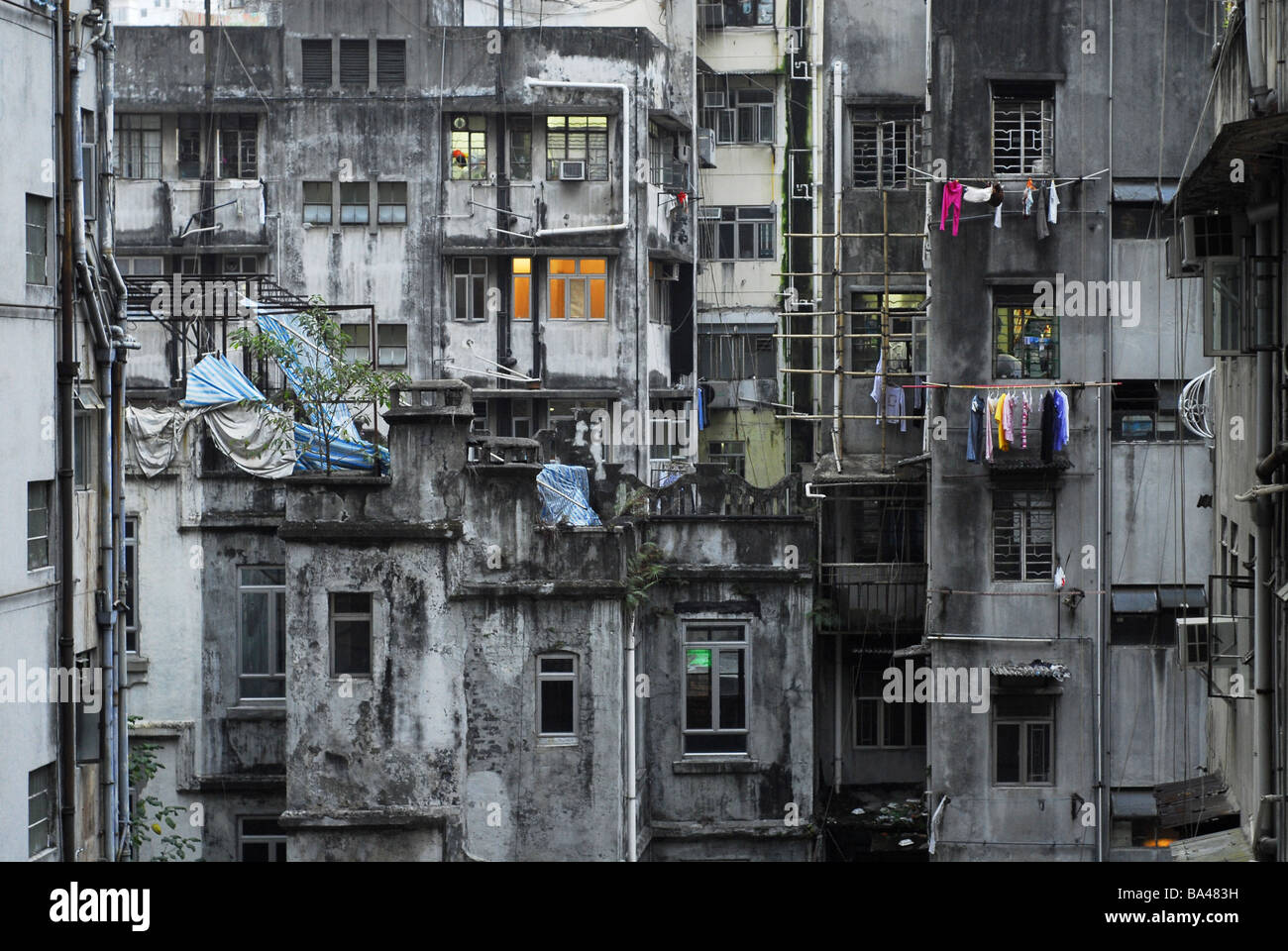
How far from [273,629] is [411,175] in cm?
1135

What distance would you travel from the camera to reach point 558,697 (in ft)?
82.8

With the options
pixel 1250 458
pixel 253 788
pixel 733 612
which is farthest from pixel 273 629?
pixel 1250 458

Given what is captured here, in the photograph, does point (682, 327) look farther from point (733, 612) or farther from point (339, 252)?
point (733, 612)

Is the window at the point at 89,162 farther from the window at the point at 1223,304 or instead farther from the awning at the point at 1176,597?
the awning at the point at 1176,597

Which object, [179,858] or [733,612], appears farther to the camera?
[733,612]

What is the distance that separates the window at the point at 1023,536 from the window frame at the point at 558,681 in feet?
24.7

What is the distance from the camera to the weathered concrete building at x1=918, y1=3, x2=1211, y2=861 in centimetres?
2806

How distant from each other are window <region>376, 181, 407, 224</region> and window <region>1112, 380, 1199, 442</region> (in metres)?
14.4

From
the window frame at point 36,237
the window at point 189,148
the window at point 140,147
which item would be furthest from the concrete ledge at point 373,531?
the window at point 140,147

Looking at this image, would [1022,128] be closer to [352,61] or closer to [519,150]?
[519,150]

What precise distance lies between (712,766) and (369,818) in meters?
6.05

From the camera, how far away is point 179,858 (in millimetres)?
25578

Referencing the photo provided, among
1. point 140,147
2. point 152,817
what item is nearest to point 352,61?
point 140,147

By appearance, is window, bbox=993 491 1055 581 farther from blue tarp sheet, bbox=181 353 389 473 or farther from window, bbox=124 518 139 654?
window, bbox=124 518 139 654
